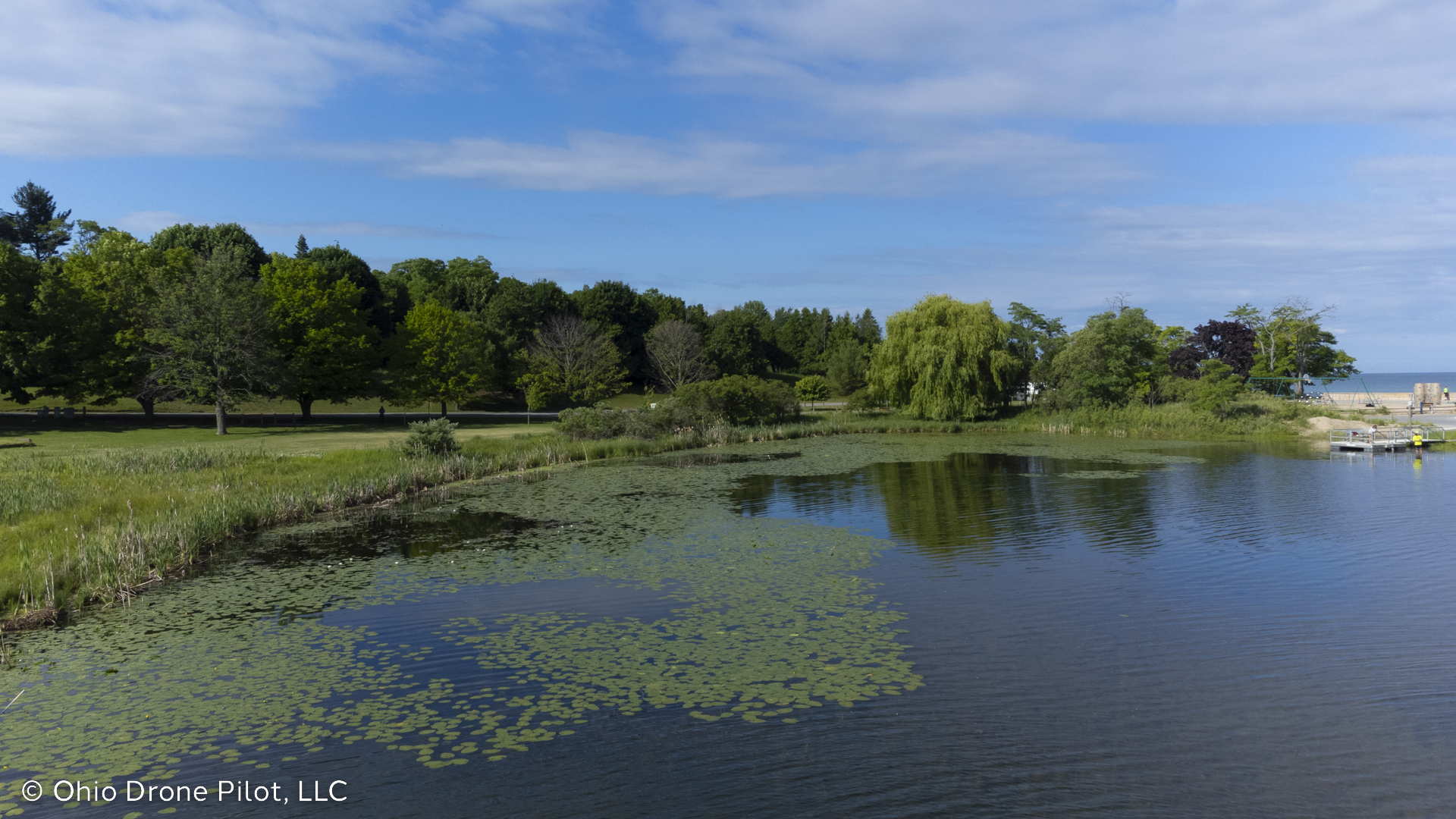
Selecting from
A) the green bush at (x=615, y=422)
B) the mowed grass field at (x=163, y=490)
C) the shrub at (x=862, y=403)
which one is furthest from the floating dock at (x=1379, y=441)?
the mowed grass field at (x=163, y=490)

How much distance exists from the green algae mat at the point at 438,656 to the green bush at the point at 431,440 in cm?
1053

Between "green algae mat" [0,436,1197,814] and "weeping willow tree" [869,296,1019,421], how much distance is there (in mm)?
35977

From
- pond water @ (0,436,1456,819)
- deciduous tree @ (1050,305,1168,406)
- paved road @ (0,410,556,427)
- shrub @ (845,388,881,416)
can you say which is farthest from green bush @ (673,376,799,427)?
pond water @ (0,436,1456,819)

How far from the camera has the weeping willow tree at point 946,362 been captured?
5328cm

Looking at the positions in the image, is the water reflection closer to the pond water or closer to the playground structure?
the pond water

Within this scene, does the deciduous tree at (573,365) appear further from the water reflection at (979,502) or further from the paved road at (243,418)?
the water reflection at (979,502)

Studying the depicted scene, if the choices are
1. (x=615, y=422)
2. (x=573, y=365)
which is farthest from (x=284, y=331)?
(x=615, y=422)

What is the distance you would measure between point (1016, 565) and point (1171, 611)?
11.6 feet

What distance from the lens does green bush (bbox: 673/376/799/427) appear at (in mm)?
47656

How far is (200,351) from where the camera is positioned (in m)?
44.6

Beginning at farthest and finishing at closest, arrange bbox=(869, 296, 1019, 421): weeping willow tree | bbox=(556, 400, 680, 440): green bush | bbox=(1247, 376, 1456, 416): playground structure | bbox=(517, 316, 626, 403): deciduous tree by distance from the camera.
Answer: bbox=(517, 316, 626, 403): deciduous tree, bbox=(1247, 376, 1456, 416): playground structure, bbox=(869, 296, 1019, 421): weeping willow tree, bbox=(556, 400, 680, 440): green bush

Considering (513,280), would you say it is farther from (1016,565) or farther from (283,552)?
(1016,565)

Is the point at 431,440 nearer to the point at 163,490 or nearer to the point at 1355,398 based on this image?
the point at 163,490

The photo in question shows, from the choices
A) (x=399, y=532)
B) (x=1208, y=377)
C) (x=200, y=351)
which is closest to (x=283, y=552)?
(x=399, y=532)
